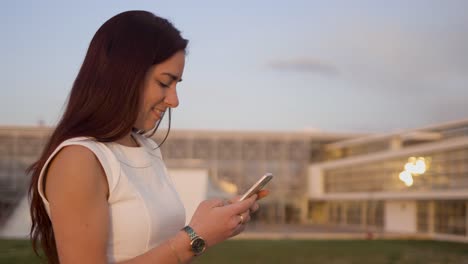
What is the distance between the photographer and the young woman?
145cm

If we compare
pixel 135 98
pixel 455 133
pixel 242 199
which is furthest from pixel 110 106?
Answer: pixel 455 133

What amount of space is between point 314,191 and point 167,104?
55.8m

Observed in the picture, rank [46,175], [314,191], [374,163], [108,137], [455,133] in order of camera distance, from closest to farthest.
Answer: [46,175] → [108,137] → [455,133] → [374,163] → [314,191]

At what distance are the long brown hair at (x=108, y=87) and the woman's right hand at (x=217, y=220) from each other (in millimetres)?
265

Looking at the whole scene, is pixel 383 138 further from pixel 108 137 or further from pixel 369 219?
pixel 108 137

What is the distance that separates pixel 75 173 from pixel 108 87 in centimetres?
25

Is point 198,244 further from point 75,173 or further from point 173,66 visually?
point 173,66

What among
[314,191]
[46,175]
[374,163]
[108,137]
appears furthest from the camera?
[314,191]

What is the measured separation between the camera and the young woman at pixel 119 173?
145cm

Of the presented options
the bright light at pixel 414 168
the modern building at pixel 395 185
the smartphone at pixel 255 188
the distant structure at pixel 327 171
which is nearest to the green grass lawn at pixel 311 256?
the modern building at pixel 395 185

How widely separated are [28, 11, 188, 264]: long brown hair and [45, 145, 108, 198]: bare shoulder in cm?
9

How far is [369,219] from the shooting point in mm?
48438

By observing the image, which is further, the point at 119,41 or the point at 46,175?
the point at 119,41

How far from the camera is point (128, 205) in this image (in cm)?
156
